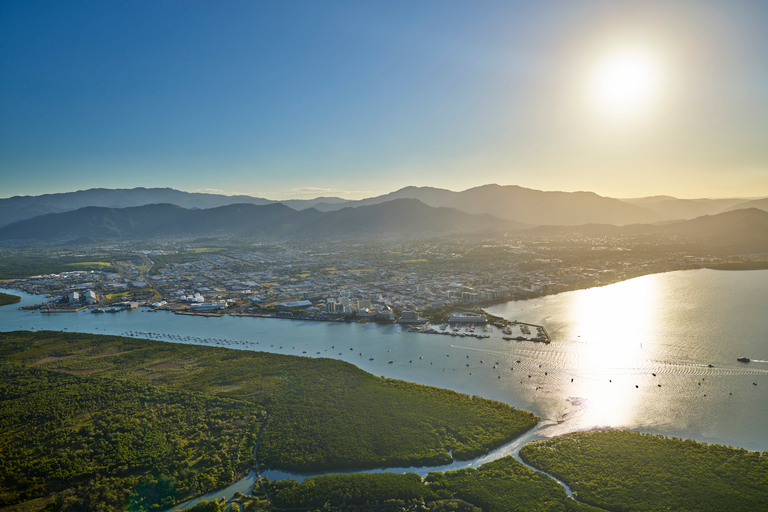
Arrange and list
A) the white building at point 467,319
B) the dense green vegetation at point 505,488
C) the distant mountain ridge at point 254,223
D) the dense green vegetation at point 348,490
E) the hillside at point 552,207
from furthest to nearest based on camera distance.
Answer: the hillside at point 552,207
the distant mountain ridge at point 254,223
the white building at point 467,319
the dense green vegetation at point 348,490
the dense green vegetation at point 505,488

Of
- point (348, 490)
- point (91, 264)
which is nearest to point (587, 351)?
point (348, 490)

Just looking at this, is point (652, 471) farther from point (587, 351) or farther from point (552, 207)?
point (552, 207)

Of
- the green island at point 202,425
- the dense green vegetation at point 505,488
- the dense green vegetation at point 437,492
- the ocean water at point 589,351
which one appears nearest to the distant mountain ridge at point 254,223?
the ocean water at point 589,351

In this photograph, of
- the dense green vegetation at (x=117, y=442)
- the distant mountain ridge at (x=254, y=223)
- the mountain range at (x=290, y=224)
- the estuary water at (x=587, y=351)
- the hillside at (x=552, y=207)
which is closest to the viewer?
the dense green vegetation at (x=117, y=442)

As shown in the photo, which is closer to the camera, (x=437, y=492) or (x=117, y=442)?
(x=437, y=492)

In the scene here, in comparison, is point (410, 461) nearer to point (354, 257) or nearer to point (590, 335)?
point (590, 335)

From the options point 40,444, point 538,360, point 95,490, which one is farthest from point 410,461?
point 40,444

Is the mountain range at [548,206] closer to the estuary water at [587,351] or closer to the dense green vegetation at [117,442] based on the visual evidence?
the estuary water at [587,351]
